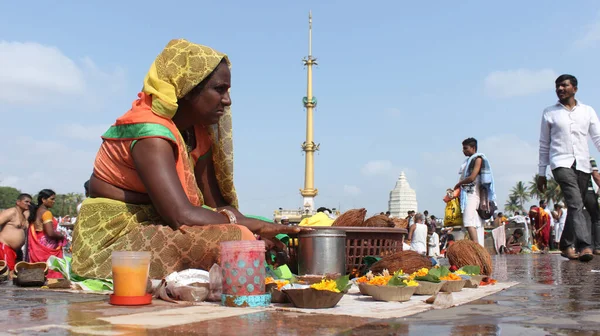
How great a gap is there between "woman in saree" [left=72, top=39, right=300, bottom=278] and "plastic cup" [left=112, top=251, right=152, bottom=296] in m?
0.38

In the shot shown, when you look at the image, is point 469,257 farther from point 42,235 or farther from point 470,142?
point 42,235

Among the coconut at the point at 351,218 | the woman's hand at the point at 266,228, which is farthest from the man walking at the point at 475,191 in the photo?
the woman's hand at the point at 266,228

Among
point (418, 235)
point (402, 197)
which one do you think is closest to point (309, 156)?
point (402, 197)

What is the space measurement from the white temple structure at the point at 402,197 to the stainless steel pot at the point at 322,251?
321 ft

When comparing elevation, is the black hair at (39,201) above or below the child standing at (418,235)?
above

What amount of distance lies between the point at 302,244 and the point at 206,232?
0.77 metres

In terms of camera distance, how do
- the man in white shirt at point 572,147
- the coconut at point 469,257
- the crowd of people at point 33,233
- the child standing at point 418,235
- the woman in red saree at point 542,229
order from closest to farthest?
the coconut at point 469,257 → the man in white shirt at point 572,147 → the crowd of people at point 33,233 → the child standing at point 418,235 → the woman in red saree at point 542,229

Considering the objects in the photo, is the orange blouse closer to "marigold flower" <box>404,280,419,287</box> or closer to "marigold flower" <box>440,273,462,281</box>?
"marigold flower" <box>404,280,419,287</box>

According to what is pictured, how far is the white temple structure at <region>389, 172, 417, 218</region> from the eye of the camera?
102 meters

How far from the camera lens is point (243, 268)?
8.99 ft

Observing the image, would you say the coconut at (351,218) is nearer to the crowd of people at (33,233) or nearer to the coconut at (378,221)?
the coconut at (378,221)

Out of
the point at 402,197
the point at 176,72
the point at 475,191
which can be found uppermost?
the point at 402,197

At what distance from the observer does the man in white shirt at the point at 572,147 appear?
263 inches

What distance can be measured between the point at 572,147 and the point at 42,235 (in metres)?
6.70
